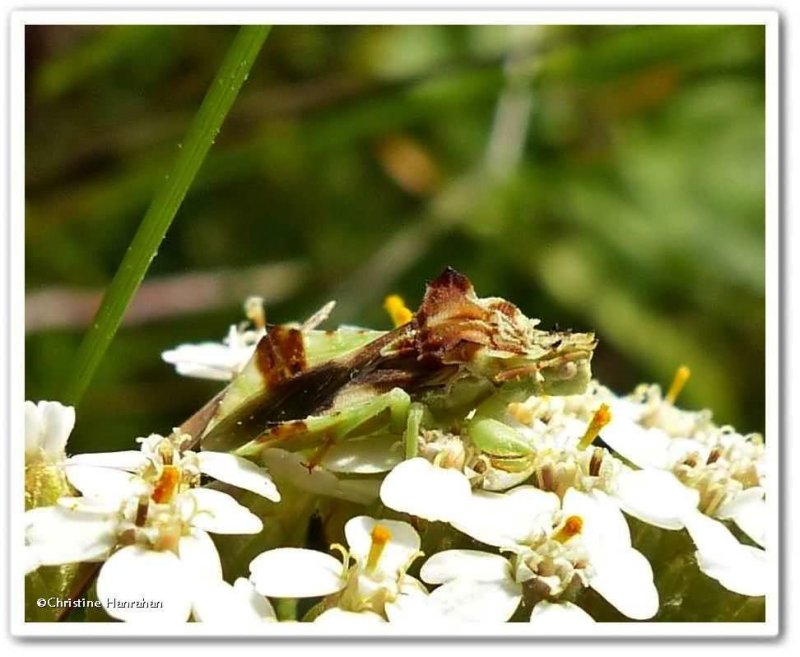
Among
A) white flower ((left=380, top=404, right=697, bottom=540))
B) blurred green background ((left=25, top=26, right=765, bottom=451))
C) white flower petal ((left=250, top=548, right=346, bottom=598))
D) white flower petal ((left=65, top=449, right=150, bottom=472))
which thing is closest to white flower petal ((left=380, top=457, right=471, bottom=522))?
white flower ((left=380, top=404, right=697, bottom=540))

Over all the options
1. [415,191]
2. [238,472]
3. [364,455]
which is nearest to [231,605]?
[238,472]

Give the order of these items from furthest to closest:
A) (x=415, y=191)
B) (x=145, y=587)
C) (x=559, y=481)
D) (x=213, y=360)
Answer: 1. (x=415, y=191)
2. (x=213, y=360)
3. (x=559, y=481)
4. (x=145, y=587)

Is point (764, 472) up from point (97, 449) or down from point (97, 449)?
down

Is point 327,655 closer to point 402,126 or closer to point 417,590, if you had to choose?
point 417,590

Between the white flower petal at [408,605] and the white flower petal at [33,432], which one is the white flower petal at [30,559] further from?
the white flower petal at [408,605]

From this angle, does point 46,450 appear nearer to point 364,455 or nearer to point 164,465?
point 164,465

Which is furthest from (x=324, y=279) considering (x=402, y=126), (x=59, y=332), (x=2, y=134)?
(x=2, y=134)
